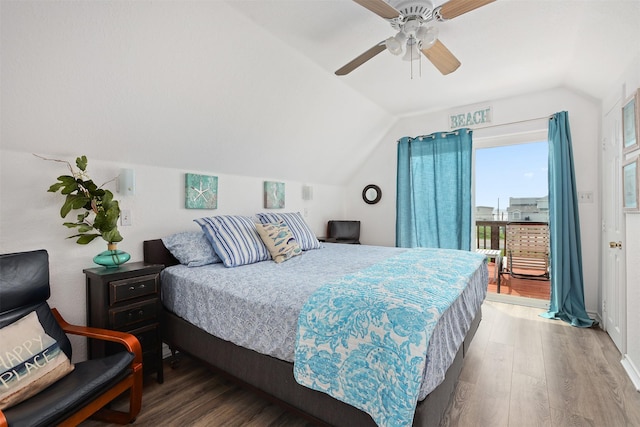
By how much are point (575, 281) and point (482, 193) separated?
1.49m

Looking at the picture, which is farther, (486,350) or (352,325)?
(486,350)

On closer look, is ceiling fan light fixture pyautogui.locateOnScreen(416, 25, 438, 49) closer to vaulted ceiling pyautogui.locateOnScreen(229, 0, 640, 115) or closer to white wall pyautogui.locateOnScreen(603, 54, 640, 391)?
vaulted ceiling pyautogui.locateOnScreen(229, 0, 640, 115)

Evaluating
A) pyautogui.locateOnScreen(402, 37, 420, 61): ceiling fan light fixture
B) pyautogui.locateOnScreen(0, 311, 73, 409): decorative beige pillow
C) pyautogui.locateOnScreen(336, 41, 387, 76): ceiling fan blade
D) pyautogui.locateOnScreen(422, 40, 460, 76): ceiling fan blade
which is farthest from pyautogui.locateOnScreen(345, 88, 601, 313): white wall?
pyautogui.locateOnScreen(0, 311, 73, 409): decorative beige pillow

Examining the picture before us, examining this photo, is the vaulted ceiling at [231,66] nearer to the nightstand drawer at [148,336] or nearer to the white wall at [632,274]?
the white wall at [632,274]

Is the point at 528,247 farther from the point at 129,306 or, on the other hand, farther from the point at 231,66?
the point at 129,306

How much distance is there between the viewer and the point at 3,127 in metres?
1.77

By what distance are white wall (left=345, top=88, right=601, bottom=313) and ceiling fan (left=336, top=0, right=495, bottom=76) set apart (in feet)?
6.60

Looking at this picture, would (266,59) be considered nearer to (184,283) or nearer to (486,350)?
(184,283)

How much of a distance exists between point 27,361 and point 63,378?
180 millimetres

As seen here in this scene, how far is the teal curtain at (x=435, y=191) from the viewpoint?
12.7 feet

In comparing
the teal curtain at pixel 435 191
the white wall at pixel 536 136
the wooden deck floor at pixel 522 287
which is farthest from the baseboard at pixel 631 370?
the teal curtain at pixel 435 191

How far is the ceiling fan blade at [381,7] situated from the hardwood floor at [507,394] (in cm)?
233

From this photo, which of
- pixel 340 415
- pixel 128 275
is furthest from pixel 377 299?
pixel 128 275

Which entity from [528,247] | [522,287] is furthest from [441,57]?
[522,287]
